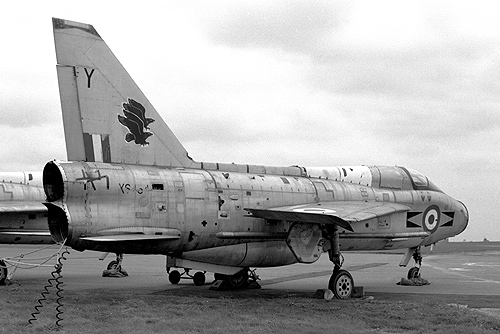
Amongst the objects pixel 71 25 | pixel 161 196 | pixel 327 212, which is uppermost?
pixel 71 25

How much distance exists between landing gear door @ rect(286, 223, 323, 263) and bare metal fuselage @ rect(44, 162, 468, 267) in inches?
21.1

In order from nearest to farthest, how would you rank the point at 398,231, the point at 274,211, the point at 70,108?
the point at 70,108 → the point at 274,211 → the point at 398,231

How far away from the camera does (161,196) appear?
44.1 feet

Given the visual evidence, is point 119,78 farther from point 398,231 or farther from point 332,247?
point 398,231

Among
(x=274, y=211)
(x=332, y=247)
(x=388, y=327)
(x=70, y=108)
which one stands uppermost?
(x=70, y=108)

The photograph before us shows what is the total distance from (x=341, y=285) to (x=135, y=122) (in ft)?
20.2

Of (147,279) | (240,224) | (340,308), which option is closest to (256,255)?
(240,224)

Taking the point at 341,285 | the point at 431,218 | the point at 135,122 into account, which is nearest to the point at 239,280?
the point at 341,285

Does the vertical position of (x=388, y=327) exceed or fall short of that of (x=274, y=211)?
it falls short

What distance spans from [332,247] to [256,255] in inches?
74.4

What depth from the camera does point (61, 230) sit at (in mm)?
12680

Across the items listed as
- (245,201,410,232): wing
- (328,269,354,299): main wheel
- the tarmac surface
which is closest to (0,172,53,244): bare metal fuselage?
the tarmac surface

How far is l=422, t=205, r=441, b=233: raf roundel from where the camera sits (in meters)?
18.5

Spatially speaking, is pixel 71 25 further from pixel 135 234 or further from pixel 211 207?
pixel 211 207
